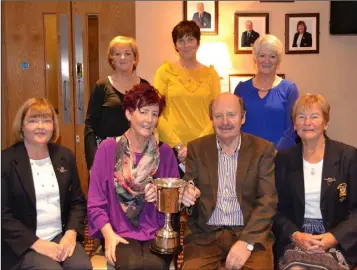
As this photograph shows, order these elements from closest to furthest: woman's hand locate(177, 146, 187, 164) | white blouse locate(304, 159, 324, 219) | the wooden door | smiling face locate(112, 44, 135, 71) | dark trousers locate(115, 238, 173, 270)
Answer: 1. dark trousers locate(115, 238, 173, 270)
2. white blouse locate(304, 159, 324, 219)
3. woman's hand locate(177, 146, 187, 164)
4. smiling face locate(112, 44, 135, 71)
5. the wooden door

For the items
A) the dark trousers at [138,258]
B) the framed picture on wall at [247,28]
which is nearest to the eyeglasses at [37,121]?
the dark trousers at [138,258]

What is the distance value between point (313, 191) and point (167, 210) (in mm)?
744

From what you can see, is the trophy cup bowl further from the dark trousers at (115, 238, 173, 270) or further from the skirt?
the skirt

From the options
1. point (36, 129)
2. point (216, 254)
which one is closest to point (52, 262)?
point (36, 129)

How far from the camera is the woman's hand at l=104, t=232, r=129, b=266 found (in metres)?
2.15

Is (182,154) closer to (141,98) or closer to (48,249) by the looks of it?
(141,98)

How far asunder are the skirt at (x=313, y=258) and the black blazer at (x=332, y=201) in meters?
0.03

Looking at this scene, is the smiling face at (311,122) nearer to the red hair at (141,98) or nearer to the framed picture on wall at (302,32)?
the red hair at (141,98)

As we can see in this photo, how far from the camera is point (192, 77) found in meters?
3.04

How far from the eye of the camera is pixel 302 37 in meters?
4.79

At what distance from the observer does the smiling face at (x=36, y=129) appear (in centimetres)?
232

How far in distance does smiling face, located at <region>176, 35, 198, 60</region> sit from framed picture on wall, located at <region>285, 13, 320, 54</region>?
2.07m

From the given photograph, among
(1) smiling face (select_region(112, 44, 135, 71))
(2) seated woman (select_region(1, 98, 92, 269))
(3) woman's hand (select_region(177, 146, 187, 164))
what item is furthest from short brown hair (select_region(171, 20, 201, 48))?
(2) seated woman (select_region(1, 98, 92, 269))

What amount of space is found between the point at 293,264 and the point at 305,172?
48cm
